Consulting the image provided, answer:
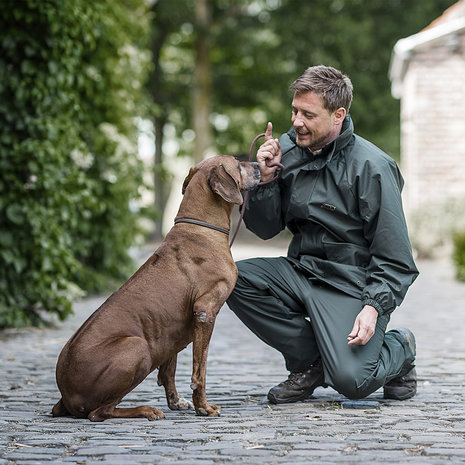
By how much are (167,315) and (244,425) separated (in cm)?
71

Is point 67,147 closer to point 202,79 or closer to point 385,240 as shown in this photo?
point 385,240

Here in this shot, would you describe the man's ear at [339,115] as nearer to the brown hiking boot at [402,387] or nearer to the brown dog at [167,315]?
the brown dog at [167,315]

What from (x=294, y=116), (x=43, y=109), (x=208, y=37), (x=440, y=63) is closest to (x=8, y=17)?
(x=43, y=109)

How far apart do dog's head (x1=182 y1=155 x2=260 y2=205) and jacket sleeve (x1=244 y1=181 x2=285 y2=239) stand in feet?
1.01

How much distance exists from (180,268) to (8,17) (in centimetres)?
413

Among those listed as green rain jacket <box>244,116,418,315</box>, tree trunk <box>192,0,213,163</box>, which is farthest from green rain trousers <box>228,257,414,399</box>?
tree trunk <box>192,0,213,163</box>

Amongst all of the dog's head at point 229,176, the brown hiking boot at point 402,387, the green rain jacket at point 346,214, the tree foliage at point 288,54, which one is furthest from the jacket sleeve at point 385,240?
the tree foliage at point 288,54

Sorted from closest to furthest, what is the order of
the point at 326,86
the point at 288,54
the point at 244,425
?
the point at 244,425 < the point at 326,86 < the point at 288,54

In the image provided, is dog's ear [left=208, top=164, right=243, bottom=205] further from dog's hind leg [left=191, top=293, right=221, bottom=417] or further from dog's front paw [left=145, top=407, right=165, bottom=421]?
dog's front paw [left=145, top=407, right=165, bottom=421]

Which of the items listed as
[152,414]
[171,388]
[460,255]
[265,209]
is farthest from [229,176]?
[460,255]

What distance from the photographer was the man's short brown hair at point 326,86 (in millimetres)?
5022

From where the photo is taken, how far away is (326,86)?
198 inches

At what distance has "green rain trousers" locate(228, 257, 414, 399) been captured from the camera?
16.2 feet

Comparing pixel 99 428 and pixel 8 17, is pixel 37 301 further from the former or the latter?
pixel 99 428
